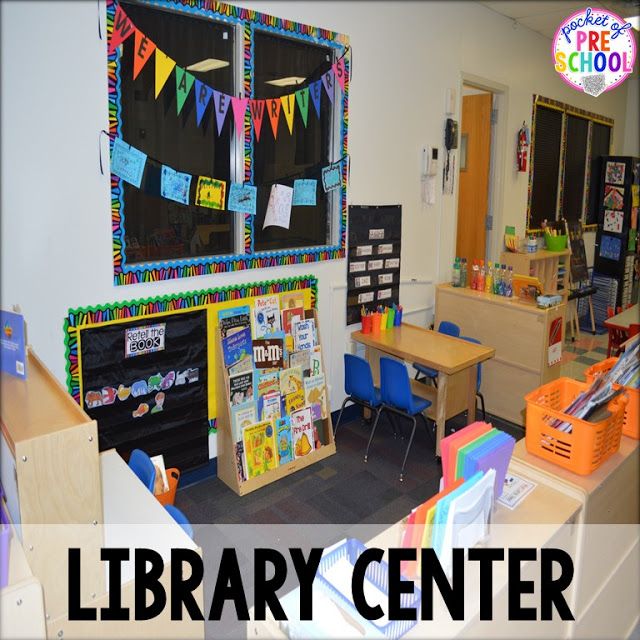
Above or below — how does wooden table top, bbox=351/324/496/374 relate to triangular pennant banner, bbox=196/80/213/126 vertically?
below

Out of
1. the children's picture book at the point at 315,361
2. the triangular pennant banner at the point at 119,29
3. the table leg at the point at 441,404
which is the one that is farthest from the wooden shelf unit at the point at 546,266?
the triangular pennant banner at the point at 119,29

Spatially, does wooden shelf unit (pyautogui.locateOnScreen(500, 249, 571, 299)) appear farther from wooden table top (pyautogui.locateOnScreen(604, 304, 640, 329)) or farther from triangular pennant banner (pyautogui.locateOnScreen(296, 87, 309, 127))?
triangular pennant banner (pyautogui.locateOnScreen(296, 87, 309, 127))

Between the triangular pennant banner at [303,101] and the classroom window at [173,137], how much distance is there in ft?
1.49

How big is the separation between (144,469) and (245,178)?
6.04ft

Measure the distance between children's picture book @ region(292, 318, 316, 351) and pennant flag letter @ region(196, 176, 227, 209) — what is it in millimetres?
934

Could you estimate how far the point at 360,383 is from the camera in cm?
389

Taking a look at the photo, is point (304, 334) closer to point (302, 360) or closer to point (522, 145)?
point (302, 360)

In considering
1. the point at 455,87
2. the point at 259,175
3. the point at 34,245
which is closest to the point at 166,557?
the point at 34,245

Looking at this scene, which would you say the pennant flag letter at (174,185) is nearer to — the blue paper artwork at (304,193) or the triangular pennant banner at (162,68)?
the triangular pennant banner at (162,68)

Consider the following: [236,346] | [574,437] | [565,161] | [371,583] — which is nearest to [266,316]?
[236,346]

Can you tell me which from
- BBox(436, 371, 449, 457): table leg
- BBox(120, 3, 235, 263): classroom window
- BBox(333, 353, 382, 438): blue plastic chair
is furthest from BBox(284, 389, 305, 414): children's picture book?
BBox(120, 3, 235, 263): classroom window

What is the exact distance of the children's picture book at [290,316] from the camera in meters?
3.73

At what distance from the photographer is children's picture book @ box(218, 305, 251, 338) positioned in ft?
11.2

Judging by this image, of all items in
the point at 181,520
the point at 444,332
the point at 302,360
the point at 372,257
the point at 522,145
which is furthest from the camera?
the point at 522,145
